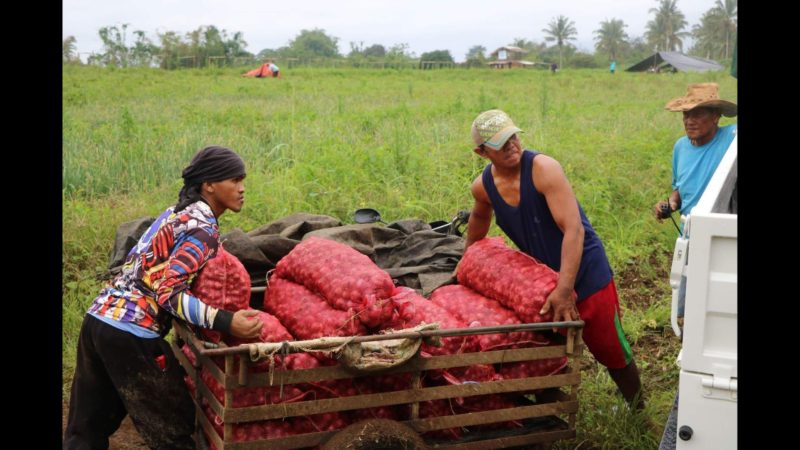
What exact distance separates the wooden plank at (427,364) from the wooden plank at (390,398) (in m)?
0.09

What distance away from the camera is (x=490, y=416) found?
3.46 metres

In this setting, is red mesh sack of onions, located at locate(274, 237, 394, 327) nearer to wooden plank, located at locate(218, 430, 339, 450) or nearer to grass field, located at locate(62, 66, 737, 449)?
wooden plank, located at locate(218, 430, 339, 450)

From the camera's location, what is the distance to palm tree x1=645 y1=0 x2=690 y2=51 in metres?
93.3

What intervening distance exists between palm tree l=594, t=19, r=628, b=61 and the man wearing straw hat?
327ft

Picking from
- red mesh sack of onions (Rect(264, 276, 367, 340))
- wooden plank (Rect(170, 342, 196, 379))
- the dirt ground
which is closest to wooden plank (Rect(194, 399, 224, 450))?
wooden plank (Rect(170, 342, 196, 379))

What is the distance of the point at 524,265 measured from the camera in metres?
3.75

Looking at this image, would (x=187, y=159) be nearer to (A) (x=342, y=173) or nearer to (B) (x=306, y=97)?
(A) (x=342, y=173)

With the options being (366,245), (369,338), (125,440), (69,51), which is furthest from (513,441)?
(69,51)

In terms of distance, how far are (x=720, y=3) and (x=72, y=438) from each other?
3501 inches

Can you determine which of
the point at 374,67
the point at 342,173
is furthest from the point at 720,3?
the point at 342,173

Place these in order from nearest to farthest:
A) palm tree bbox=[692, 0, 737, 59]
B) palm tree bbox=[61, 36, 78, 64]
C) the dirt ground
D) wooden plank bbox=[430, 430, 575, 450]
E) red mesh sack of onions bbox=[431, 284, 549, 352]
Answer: wooden plank bbox=[430, 430, 575, 450]
red mesh sack of onions bbox=[431, 284, 549, 352]
the dirt ground
palm tree bbox=[61, 36, 78, 64]
palm tree bbox=[692, 0, 737, 59]

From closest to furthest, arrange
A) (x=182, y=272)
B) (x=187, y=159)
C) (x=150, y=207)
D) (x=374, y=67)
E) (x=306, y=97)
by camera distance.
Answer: (x=182, y=272)
(x=150, y=207)
(x=187, y=159)
(x=306, y=97)
(x=374, y=67)

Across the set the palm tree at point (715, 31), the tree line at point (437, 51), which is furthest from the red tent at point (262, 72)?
the palm tree at point (715, 31)

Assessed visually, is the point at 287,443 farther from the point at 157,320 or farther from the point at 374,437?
the point at 157,320
